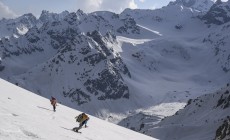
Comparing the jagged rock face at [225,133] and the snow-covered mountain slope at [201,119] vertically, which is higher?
the snow-covered mountain slope at [201,119]

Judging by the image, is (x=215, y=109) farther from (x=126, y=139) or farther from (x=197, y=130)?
(x=126, y=139)

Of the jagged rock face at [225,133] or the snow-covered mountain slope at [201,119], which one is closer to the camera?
the jagged rock face at [225,133]

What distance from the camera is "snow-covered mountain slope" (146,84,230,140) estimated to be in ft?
381

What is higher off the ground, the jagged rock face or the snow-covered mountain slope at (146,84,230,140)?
the snow-covered mountain slope at (146,84,230,140)

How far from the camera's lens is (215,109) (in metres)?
132

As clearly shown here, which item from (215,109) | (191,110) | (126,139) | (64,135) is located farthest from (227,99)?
(64,135)

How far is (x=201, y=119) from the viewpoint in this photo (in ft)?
430

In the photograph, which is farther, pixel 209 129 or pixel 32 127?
pixel 209 129

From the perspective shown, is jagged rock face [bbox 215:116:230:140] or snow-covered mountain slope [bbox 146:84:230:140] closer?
jagged rock face [bbox 215:116:230:140]

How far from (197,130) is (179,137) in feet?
24.1

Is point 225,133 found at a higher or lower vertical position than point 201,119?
lower

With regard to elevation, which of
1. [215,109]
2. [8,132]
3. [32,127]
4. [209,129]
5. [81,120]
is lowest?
[8,132]

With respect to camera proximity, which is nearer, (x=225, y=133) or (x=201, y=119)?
(x=225, y=133)

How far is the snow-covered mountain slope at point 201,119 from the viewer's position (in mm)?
116188
